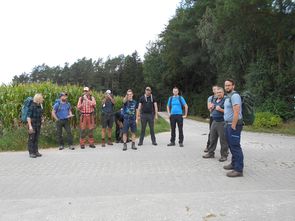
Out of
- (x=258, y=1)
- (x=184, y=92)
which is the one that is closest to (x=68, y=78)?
(x=184, y=92)

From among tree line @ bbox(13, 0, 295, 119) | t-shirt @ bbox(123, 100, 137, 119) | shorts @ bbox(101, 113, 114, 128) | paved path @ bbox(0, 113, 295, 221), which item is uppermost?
tree line @ bbox(13, 0, 295, 119)

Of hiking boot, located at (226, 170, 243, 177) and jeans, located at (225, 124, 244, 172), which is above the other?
jeans, located at (225, 124, 244, 172)

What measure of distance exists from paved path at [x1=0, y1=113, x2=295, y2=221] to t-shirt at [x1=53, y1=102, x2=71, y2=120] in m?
1.34

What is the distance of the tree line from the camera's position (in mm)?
24562

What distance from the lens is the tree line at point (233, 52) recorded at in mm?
24562

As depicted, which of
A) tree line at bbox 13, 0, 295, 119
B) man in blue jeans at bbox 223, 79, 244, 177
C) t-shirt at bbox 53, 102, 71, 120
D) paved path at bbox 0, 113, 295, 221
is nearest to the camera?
paved path at bbox 0, 113, 295, 221

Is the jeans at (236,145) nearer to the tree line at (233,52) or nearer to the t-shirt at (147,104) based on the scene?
the t-shirt at (147,104)

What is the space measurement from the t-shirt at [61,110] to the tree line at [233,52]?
8356mm

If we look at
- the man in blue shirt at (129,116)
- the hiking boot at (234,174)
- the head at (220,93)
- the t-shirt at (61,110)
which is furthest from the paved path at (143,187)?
the head at (220,93)

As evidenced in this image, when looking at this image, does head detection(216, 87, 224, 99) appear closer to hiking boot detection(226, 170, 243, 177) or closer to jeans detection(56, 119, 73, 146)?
hiking boot detection(226, 170, 243, 177)

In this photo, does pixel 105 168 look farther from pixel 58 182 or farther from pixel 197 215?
pixel 197 215

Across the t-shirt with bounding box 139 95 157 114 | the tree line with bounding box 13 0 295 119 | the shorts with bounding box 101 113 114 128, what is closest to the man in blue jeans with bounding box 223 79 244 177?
the t-shirt with bounding box 139 95 157 114

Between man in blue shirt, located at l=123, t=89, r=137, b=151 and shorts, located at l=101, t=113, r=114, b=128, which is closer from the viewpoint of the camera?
man in blue shirt, located at l=123, t=89, r=137, b=151

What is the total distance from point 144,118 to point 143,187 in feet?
19.4
